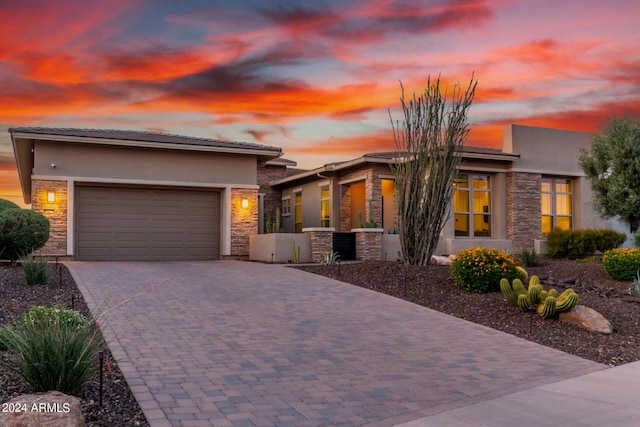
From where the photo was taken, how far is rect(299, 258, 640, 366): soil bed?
870 cm

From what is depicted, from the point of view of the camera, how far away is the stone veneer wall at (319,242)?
18.8 metres

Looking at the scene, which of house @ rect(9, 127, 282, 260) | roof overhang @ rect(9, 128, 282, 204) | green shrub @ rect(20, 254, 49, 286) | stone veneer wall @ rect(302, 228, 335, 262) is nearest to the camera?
green shrub @ rect(20, 254, 49, 286)

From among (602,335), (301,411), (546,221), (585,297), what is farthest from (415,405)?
(546,221)

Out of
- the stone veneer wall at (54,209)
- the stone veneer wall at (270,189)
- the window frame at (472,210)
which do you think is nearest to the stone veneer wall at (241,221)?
the stone veneer wall at (54,209)

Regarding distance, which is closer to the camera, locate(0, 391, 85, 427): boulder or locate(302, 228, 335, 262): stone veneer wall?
locate(0, 391, 85, 427): boulder

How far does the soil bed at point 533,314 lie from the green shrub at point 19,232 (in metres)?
7.05

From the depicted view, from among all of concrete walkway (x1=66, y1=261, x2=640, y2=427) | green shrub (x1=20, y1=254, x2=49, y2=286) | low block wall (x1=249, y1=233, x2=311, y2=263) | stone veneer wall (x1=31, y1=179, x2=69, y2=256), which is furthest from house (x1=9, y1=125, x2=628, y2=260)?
concrete walkway (x1=66, y1=261, x2=640, y2=427)

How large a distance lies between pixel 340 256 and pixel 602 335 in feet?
36.5

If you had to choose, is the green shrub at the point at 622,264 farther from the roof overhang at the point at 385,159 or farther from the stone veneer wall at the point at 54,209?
the stone veneer wall at the point at 54,209

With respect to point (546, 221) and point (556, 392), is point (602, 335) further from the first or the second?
point (546, 221)

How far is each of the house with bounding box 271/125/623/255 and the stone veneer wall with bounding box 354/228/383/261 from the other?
5.02 feet

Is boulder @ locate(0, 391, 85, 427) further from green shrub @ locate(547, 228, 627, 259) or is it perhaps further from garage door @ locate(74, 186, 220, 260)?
green shrub @ locate(547, 228, 627, 259)

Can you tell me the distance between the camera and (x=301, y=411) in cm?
532

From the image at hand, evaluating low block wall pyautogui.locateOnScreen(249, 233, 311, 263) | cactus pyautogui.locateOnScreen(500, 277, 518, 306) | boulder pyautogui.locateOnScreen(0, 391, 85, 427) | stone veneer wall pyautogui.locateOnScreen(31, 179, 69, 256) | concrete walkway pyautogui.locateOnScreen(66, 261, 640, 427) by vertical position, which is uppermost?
stone veneer wall pyautogui.locateOnScreen(31, 179, 69, 256)
